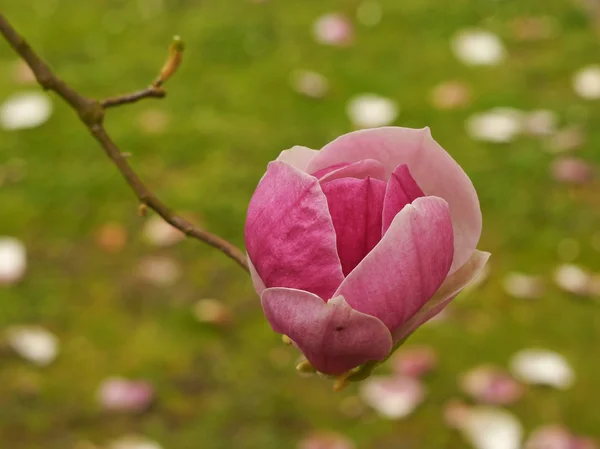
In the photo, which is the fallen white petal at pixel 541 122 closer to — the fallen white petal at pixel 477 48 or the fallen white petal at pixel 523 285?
the fallen white petal at pixel 477 48

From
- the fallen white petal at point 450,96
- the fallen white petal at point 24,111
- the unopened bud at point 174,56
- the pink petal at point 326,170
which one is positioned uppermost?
the unopened bud at point 174,56

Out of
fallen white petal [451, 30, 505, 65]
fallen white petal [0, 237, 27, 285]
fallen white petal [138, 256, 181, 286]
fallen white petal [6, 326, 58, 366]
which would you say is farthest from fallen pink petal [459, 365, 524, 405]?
fallen white petal [451, 30, 505, 65]

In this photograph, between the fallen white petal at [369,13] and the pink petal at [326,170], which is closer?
the pink petal at [326,170]

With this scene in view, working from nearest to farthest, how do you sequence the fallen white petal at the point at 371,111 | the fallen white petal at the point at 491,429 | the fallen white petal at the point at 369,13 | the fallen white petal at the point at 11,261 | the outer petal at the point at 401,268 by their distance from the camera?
the outer petal at the point at 401,268 < the fallen white petal at the point at 491,429 < the fallen white petal at the point at 11,261 < the fallen white petal at the point at 371,111 < the fallen white petal at the point at 369,13

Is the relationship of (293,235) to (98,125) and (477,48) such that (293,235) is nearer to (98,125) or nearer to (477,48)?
(98,125)

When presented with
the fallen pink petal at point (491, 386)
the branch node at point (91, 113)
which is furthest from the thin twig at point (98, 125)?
the fallen pink petal at point (491, 386)

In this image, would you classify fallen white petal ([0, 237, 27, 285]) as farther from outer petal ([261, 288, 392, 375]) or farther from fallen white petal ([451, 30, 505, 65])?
outer petal ([261, 288, 392, 375])

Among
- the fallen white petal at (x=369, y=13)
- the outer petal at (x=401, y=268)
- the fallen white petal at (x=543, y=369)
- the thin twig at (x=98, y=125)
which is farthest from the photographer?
the fallen white petal at (x=369, y=13)
